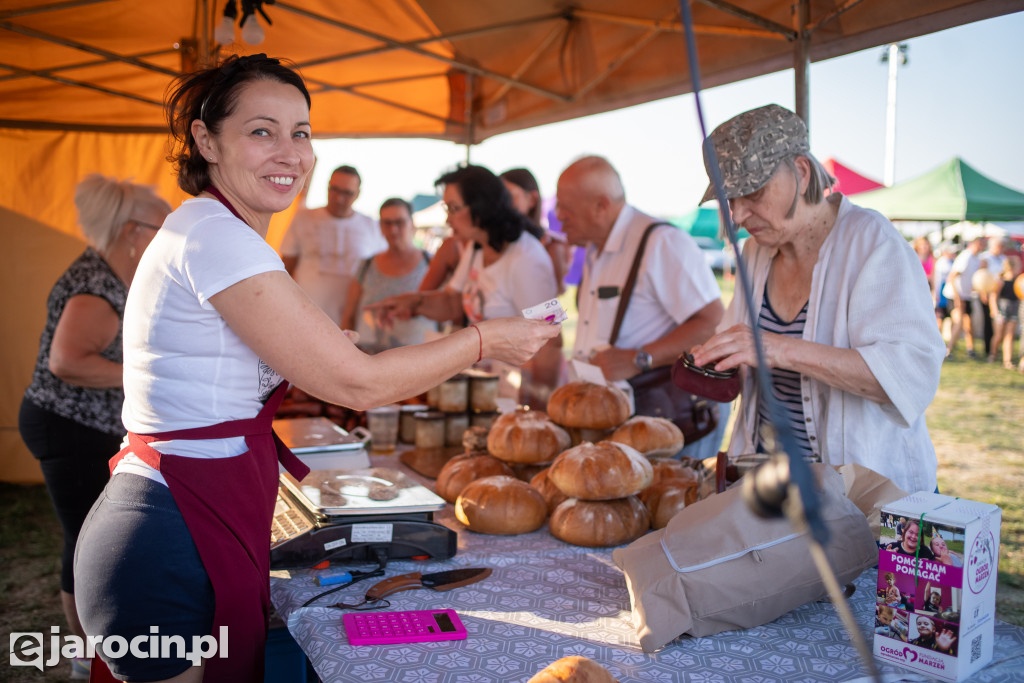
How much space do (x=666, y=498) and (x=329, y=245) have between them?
13.4 ft

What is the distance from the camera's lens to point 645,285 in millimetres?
3547

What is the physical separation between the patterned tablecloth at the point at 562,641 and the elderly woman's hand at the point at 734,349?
2.00 ft

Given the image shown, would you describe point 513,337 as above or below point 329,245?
below

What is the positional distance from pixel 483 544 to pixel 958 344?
1675cm

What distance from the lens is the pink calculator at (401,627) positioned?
1.55m

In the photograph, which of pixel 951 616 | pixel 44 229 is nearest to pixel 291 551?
pixel 951 616

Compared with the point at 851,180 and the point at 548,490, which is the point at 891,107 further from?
the point at 548,490

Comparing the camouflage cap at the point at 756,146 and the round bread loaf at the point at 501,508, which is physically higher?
the camouflage cap at the point at 756,146

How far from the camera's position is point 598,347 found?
3.54 m

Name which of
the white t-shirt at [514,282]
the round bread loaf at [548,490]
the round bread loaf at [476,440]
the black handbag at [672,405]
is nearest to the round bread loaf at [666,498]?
the round bread loaf at [548,490]

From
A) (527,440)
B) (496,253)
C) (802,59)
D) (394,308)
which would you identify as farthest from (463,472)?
(802,59)

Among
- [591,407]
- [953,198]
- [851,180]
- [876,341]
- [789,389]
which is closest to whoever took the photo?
[876,341]

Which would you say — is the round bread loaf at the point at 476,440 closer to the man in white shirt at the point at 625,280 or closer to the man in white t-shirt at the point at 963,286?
the man in white shirt at the point at 625,280

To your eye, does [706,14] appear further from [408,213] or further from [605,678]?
[605,678]
